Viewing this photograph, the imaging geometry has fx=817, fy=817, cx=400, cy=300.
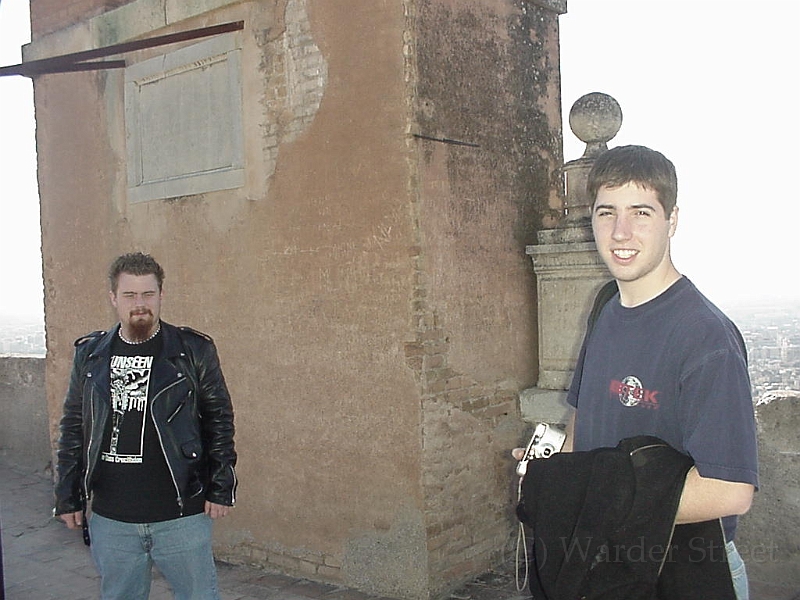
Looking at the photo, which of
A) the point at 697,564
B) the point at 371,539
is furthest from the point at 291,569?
the point at 697,564

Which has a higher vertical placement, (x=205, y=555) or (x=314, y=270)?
(x=314, y=270)

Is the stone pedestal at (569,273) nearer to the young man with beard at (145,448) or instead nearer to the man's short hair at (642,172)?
the young man with beard at (145,448)

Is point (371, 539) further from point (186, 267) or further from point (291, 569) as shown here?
point (186, 267)

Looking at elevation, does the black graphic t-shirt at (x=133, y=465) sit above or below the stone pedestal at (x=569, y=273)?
below

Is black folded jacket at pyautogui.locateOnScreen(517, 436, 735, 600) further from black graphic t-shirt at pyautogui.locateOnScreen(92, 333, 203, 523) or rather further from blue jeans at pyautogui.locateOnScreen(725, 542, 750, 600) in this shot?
black graphic t-shirt at pyautogui.locateOnScreen(92, 333, 203, 523)

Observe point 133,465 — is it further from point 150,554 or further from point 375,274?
point 375,274

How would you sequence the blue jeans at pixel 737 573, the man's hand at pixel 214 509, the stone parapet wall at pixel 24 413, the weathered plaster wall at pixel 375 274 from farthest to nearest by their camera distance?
the stone parapet wall at pixel 24 413
the weathered plaster wall at pixel 375 274
the man's hand at pixel 214 509
the blue jeans at pixel 737 573

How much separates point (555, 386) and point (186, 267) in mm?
2749

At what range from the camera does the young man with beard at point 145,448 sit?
3354 millimetres

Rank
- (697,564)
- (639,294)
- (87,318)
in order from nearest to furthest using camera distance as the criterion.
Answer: (697,564) → (639,294) → (87,318)

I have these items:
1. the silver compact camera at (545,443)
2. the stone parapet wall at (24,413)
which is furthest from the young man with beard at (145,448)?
the stone parapet wall at (24,413)

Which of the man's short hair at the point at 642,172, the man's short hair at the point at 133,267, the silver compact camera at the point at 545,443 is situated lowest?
the silver compact camera at the point at 545,443

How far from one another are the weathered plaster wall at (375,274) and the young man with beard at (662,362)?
2.55 metres

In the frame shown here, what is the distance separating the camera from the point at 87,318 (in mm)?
6836
